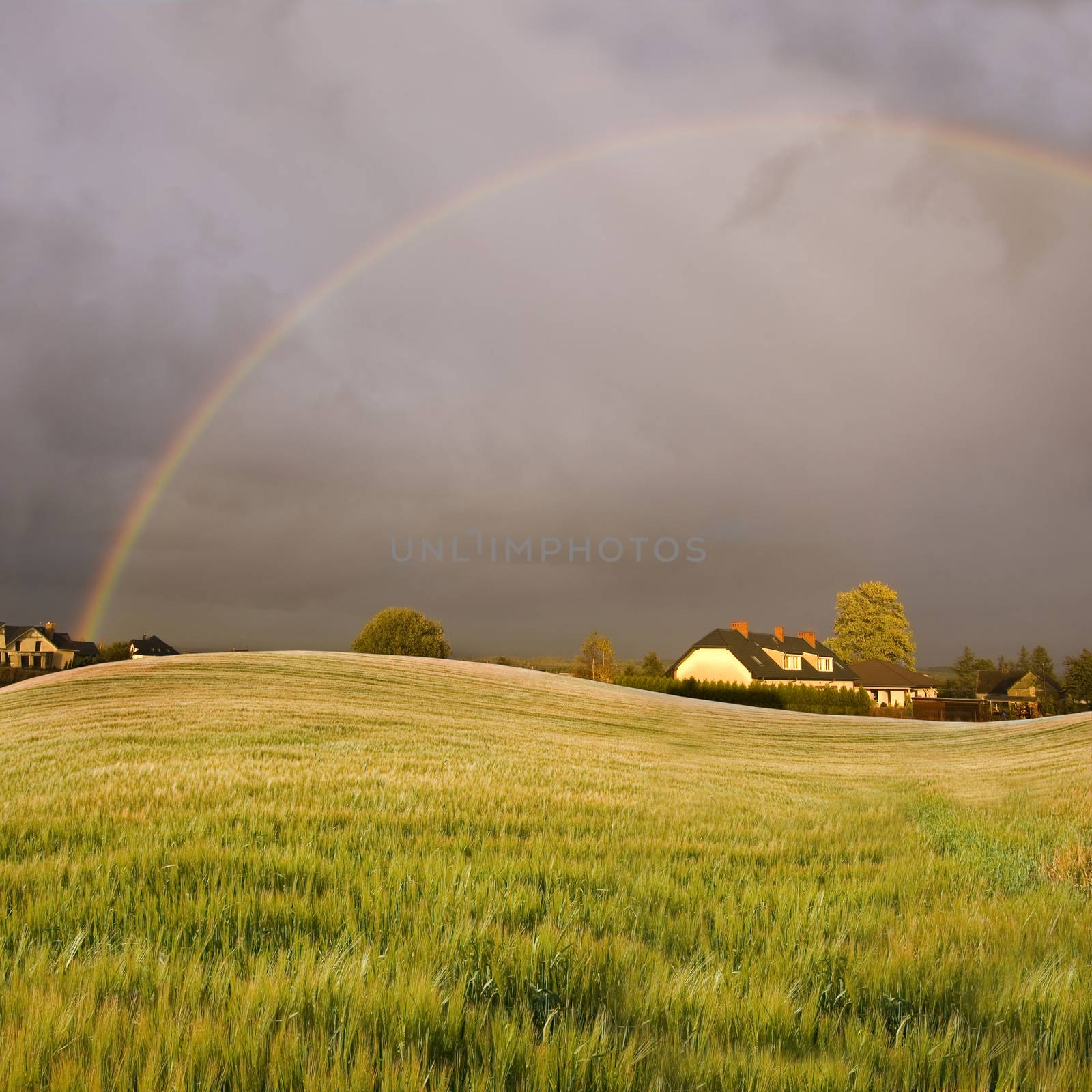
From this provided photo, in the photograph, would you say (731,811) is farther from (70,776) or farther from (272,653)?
(272,653)

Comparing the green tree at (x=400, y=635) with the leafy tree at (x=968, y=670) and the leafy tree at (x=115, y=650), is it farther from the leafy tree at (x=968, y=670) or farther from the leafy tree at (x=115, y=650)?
the leafy tree at (x=968, y=670)

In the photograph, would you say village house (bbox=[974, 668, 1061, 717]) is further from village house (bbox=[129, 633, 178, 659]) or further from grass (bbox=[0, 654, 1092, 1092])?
village house (bbox=[129, 633, 178, 659])

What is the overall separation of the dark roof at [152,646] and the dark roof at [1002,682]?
4922 inches

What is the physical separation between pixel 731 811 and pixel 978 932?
4706 millimetres

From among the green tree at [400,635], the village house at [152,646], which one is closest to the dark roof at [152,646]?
the village house at [152,646]

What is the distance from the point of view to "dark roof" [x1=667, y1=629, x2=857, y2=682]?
231ft

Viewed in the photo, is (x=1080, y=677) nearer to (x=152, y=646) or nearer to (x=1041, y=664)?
(x=1041, y=664)

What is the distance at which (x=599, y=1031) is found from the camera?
237 cm

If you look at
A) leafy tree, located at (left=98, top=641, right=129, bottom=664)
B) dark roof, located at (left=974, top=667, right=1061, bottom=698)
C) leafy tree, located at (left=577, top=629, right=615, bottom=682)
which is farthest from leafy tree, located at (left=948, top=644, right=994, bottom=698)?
leafy tree, located at (left=98, top=641, right=129, bottom=664)

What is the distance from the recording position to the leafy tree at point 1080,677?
69.4 m

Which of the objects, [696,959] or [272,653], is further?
[272,653]

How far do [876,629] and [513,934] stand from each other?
3764 inches

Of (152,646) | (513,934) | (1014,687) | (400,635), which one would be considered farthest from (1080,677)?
(152,646)

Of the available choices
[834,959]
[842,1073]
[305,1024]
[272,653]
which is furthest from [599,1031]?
[272,653]
